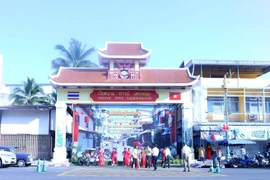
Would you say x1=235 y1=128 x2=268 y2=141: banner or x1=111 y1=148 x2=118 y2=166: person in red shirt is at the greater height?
x1=235 y1=128 x2=268 y2=141: banner

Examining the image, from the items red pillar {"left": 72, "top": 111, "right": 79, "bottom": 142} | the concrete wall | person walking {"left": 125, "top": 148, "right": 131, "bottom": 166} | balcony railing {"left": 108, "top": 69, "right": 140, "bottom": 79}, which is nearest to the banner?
person walking {"left": 125, "top": 148, "right": 131, "bottom": 166}

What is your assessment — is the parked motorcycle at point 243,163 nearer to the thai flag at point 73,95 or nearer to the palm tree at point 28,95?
the thai flag at point 73,95

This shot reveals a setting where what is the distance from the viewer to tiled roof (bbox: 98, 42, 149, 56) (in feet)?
87.9

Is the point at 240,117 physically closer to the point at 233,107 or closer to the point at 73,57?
the point at 233,107

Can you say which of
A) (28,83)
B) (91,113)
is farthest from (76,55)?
(91,113)

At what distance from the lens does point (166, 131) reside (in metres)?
28.7

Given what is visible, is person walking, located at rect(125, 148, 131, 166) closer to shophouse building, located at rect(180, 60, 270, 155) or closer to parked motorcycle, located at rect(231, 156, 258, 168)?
shophouse building, located at rect(180, 60, 270, 155)

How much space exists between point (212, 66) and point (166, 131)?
27.9ft

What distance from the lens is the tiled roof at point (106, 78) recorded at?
2600cm

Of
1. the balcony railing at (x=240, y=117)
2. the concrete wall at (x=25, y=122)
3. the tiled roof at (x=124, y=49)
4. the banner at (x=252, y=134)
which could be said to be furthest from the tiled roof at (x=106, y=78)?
the banner at (x=252, y=134)

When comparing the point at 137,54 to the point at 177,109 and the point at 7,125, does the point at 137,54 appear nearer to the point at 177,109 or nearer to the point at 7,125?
the point at 177,109

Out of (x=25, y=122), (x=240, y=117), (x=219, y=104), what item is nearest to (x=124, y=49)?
(x=25, y=122)

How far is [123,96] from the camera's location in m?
27.0

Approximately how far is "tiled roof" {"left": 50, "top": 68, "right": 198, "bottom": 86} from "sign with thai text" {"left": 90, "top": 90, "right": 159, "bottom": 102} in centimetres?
102
